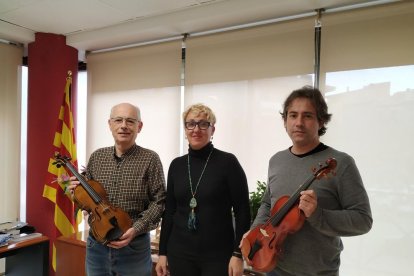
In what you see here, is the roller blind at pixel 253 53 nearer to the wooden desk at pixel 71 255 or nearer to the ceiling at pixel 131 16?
the ceiling at pixel 131 16

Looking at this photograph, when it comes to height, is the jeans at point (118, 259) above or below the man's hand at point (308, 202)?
below

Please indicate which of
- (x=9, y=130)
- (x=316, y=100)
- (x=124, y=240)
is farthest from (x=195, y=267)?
(x=9, y=130)

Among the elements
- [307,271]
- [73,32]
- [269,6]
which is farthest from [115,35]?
[307,271]

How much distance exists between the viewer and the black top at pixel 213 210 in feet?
4.87

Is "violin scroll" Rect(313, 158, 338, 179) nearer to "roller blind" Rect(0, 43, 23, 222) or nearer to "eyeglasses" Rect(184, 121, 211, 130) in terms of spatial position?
"eyeglasses" Rect(184, 121, 211, 130)

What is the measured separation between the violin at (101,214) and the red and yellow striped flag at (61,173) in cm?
161

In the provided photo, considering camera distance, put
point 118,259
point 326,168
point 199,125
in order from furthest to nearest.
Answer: point 118,259 → point 199,125 → point 326,168

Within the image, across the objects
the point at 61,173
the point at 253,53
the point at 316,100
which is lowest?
the point at 61,173

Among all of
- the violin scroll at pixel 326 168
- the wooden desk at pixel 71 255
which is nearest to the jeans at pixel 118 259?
the wooden desk at pixel 71 255

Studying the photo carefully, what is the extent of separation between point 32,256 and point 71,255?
580 mm

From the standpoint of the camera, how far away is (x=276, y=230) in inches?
48.8

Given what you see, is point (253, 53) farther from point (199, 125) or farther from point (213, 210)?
point (213, 210)

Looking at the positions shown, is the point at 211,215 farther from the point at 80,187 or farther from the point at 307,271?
the point at 80,187

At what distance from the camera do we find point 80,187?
163cm
